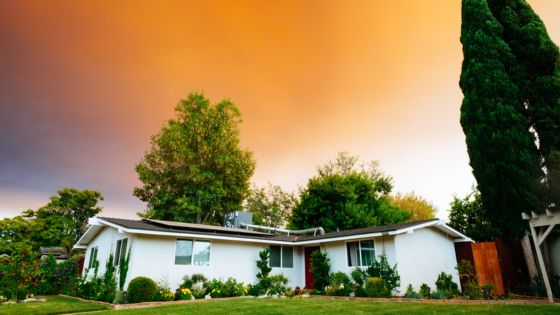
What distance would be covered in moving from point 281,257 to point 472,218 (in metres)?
12.9

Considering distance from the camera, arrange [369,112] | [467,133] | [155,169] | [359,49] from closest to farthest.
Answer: [467,133] < [359,49] < [369,112] < [155,169]

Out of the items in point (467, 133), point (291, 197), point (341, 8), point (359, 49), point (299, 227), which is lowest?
point (299, 227)

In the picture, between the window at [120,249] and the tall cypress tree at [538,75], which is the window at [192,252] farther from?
the tall cypress tree at [538,75]

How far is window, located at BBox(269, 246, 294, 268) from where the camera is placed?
1811 cm

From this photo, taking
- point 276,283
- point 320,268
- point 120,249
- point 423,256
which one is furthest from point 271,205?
point 120,249

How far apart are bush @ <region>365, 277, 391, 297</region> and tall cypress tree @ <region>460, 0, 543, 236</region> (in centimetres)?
651

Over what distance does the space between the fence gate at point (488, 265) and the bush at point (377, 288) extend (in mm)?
5007

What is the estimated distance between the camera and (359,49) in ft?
57.7

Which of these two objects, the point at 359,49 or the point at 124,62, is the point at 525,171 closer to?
the point at 359,49

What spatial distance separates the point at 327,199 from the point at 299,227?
4.26 meters

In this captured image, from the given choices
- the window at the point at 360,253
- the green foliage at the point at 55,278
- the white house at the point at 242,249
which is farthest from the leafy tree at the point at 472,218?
the green foliage at the point at 55,278

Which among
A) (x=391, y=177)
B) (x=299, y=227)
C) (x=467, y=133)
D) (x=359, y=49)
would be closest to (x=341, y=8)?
(x=359, y=49)

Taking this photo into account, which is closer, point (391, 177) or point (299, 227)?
point (299, 227)

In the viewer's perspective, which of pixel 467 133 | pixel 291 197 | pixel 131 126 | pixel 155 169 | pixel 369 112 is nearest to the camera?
pixel 467 133
